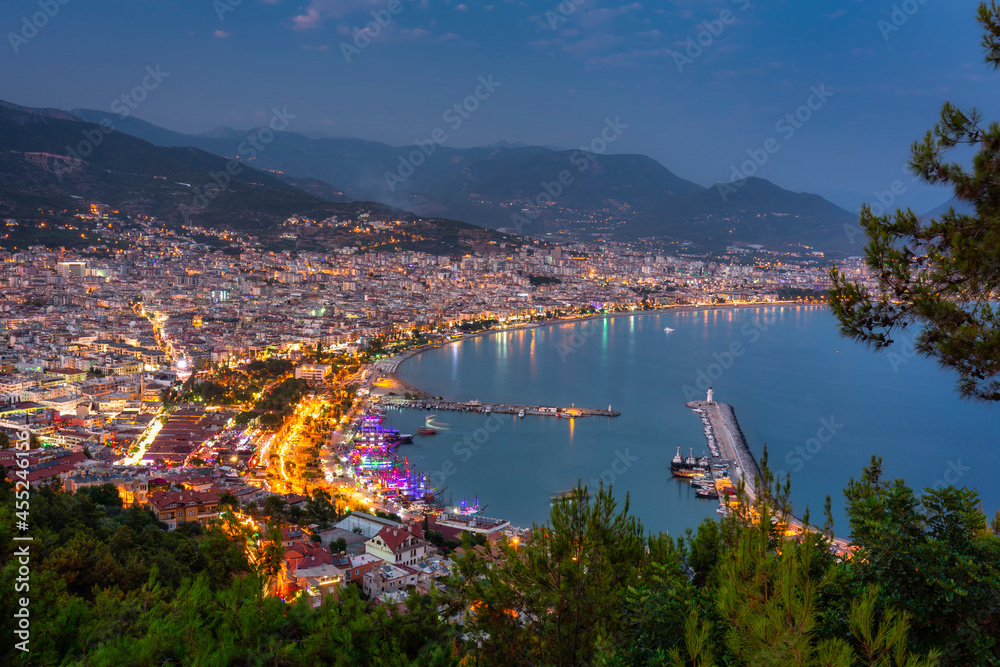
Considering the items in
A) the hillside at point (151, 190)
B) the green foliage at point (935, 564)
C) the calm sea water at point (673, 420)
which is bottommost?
the calm sea water at point (673, 420)

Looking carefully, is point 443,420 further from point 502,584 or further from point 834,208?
point 834,208

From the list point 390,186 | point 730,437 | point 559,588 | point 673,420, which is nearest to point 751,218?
point 390,186

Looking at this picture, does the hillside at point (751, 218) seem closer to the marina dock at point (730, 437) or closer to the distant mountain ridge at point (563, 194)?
the distant mountain ridge at point (563, 194)

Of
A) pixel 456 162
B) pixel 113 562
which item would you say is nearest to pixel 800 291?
pixel 113 562

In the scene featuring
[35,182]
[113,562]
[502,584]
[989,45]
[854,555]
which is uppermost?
[35,182]

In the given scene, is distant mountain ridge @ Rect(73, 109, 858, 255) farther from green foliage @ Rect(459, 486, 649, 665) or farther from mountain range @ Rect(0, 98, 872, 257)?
green foliage @ Rect(459, 486, 649, 665)

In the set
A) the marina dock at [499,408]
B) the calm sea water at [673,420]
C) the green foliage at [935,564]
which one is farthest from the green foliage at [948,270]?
the marina dock at [499,408]

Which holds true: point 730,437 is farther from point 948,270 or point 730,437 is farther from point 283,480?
point 948,270
